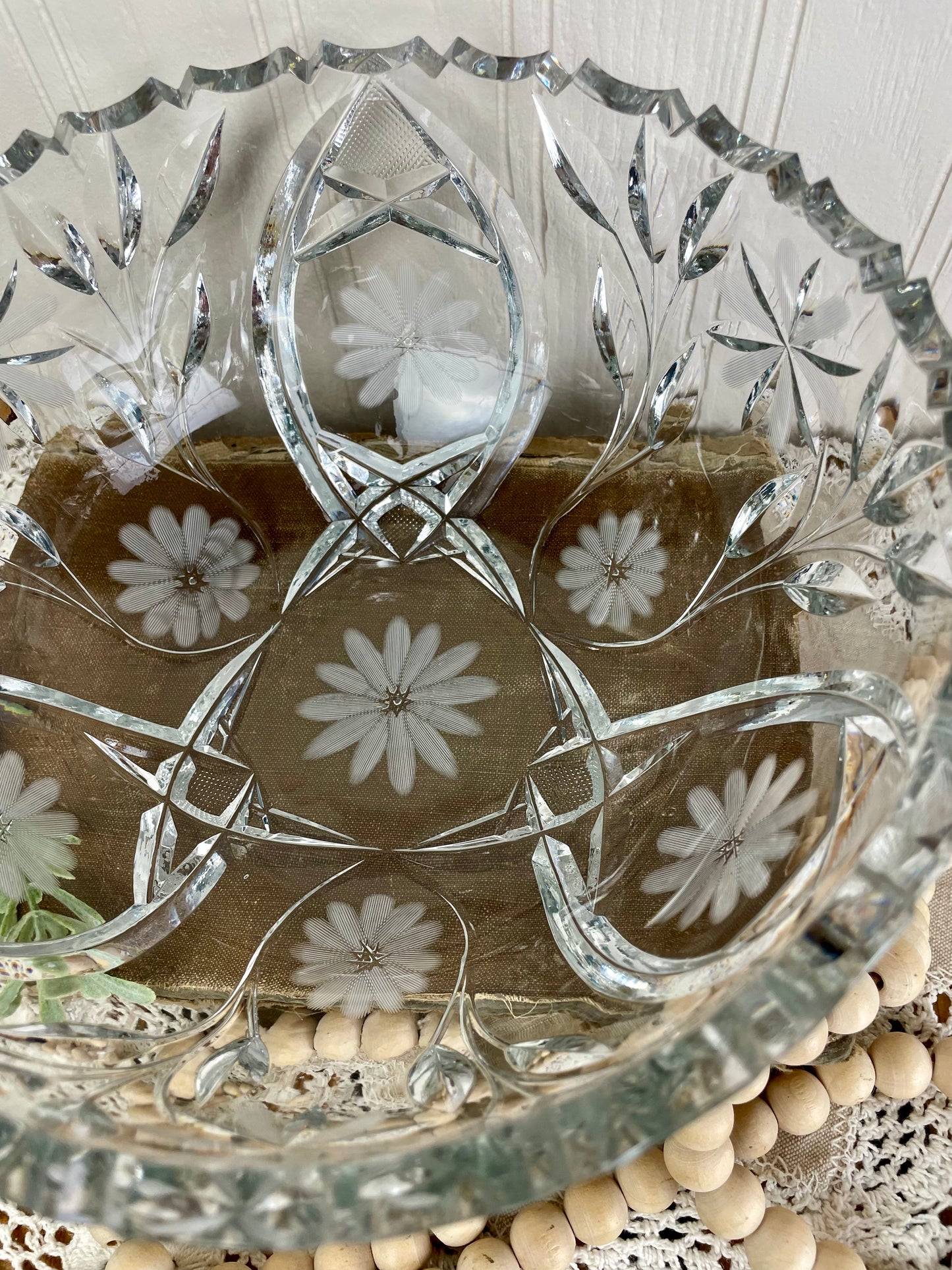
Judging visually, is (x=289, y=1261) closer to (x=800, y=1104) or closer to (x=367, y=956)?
(x=367, y=956)

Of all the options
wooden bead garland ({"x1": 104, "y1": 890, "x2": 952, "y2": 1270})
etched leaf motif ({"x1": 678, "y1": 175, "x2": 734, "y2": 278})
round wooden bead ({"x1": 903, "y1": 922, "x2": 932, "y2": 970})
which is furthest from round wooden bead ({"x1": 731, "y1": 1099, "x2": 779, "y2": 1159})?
etched leaf motif ({"x1": 678, "y1": 175, "x2": 734, "y2": 278})

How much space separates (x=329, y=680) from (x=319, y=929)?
17cm

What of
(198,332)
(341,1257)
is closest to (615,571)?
(198,332)

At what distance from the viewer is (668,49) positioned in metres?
0.56

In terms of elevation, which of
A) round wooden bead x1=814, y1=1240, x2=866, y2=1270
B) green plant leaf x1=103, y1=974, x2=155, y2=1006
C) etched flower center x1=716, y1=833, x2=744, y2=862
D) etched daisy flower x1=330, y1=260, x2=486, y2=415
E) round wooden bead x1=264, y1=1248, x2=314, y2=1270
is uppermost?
etched daisy flower x1=330, y1=260, x2=486, y2=415

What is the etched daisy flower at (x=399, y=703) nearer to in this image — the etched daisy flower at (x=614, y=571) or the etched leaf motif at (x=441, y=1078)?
the etched daisy flower at (x=614, y=571)

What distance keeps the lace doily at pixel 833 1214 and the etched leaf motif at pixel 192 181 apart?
45 cm

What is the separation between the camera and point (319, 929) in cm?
55

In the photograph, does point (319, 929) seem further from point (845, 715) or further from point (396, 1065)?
point (845, 715)

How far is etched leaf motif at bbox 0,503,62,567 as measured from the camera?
2.05 feet

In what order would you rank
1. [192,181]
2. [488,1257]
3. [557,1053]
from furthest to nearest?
[192,181]
[488,1257]
[557,1053]

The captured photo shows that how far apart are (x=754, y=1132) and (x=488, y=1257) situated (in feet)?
0.49

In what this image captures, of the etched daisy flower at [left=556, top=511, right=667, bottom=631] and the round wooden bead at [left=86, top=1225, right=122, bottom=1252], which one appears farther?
the etched daisy flower at [left=556, top=511, right=667, bottom=631]

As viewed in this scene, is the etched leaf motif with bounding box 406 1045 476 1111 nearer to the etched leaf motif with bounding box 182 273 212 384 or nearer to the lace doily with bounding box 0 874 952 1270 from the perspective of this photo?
the lace doily with bounding box 0 874 952 1270
